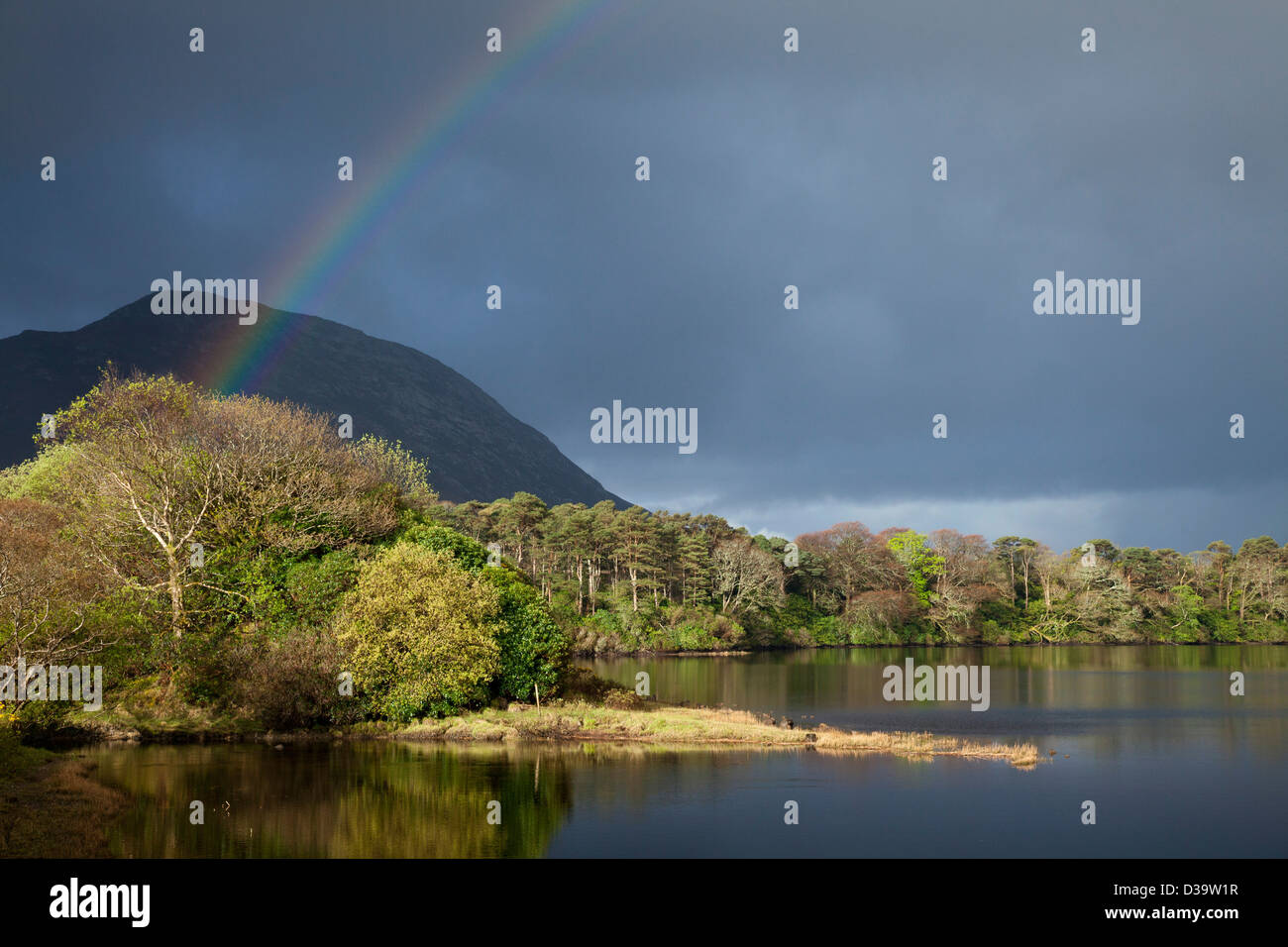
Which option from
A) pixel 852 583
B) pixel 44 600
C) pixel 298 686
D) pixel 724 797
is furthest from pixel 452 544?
pixel 852 583

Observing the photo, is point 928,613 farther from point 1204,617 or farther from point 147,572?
point 147,572

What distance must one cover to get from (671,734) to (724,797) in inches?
426

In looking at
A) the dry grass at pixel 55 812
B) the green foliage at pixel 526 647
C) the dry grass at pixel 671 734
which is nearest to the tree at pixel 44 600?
the dry grass at pixel 55 812

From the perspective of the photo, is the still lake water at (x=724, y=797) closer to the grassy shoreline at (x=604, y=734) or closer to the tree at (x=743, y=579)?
the grassy shoreline at (x=604, y=734)

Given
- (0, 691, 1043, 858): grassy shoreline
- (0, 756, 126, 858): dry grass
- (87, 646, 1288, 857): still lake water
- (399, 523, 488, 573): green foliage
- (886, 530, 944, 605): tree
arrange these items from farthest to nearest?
(886, 530, 944, 605): tree < (399, 523, 488, 573): green foliage < (0, 691, 1043, 858): grassy shoreline < (87, 646, 1288, 857): still lake water < (0, 756, 126, 858): dry grass

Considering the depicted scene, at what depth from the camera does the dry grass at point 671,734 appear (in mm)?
39938

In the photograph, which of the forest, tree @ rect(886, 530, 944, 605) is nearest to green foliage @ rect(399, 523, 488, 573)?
the forest

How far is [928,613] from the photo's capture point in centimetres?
12700

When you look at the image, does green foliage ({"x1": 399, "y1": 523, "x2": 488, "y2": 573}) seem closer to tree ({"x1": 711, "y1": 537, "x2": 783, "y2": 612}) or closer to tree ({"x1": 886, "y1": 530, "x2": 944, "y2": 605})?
tree ({"x1": 711, "y1": 537, "x2": 783, "y2": 612})

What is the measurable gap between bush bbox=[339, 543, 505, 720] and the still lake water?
2755 millimetres

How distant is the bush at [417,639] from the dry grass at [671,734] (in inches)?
60.9

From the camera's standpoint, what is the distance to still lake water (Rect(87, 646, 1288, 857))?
25.6m

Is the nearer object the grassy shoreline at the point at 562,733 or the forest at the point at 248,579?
the grassy shoreline at the point at 562,733
